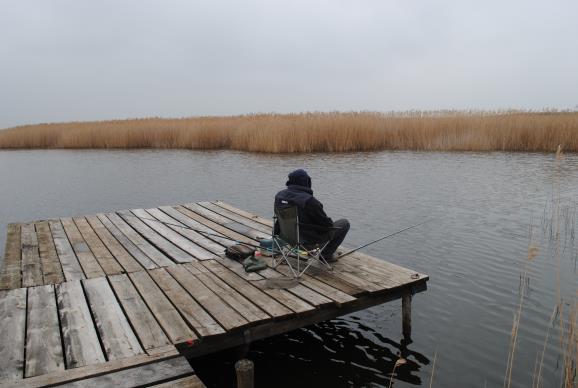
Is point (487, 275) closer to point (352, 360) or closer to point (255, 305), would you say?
point (352, 360)

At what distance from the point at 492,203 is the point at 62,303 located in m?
7.80

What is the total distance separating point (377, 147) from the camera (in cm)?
1820

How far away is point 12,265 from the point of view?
519 centimetres

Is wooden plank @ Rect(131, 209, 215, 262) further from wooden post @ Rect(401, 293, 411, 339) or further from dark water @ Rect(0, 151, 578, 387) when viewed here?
wooden post @ Rect(401, 293, 411, 339)

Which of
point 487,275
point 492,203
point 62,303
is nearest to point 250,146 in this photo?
point 492,203

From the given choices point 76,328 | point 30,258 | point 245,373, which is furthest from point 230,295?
point 30,258

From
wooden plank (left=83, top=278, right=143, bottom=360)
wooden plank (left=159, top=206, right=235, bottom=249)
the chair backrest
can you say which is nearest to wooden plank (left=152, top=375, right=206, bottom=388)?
wooden plank (left=83, top=278, right=143, bottom=360)

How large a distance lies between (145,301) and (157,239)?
7.22 ft

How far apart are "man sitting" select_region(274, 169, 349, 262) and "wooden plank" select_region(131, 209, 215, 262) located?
119 centimetres

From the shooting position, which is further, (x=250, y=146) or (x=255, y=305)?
(x=250, y=146)

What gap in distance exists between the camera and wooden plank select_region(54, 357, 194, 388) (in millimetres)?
2902

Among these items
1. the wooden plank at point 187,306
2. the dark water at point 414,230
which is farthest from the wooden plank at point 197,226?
the dark water at point 414,230

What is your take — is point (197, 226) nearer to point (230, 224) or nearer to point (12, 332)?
point (230, 224)

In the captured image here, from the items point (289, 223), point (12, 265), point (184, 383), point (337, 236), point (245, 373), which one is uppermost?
point (289, 223)
